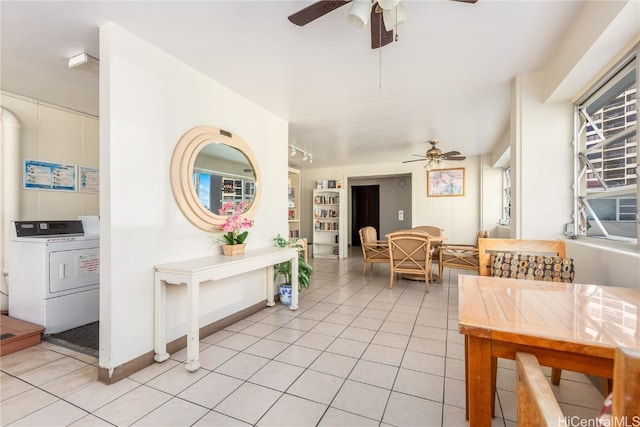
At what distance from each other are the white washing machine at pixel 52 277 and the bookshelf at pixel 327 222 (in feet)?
16.4

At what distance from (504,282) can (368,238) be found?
362cm

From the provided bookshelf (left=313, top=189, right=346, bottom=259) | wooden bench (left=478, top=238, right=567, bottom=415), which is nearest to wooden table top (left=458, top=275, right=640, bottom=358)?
wooden bench (left=478, top=238, right=567, bottom=415)

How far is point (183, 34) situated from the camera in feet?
6.59

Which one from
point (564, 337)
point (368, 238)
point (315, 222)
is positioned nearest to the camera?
point (564, 337)

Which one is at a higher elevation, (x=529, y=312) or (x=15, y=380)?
(x=529, y=312)

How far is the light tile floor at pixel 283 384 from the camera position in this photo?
1550 millimetres

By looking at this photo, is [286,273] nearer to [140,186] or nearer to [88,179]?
[140,186]

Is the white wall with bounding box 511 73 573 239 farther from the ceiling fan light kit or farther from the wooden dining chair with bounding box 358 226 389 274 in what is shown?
the wooden dining chair with bounding box 358 226 389 274

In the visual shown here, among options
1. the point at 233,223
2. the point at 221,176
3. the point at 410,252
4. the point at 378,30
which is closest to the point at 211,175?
the point at 221,176

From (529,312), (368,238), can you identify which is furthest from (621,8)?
(368,238)

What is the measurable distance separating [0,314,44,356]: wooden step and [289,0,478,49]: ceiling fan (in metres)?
3.23

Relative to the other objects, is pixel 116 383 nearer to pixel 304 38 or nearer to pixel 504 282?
pixel 504 282

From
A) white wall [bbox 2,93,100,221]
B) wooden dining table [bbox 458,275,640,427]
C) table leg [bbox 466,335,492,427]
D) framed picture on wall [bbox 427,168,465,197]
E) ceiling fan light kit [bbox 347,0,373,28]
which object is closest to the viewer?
wooden dining table [bbox 458,275,640,427]

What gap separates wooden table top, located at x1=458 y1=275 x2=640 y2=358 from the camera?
89cm
